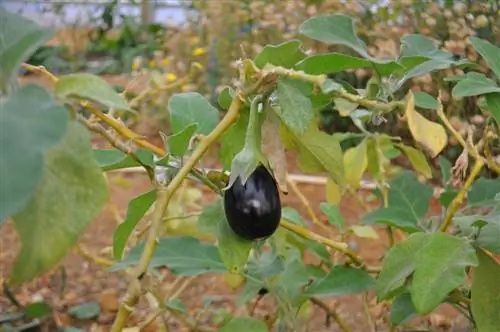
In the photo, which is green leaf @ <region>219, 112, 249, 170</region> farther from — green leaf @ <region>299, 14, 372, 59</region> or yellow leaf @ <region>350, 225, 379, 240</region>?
yellow leaf @ <region>350, 225, 379, 240</region>

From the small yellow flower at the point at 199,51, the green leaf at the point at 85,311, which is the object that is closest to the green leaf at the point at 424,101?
the green leaf at the point at 85,311

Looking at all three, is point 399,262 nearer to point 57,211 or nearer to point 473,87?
point 473,87

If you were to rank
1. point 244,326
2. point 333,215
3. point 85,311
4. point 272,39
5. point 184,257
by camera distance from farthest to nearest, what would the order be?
point 272,39 → point 85,311 → point 333,215 → point 184,257 → point 244,326

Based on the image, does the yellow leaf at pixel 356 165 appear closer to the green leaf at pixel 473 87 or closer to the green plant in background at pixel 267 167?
the green plant in background at pixel 267 167

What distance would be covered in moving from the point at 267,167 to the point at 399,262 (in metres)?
0.21

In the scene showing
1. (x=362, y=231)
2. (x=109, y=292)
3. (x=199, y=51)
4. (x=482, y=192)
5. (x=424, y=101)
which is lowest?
(x=199, y=51)

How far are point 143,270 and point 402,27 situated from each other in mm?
2459

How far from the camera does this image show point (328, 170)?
0.70 metres

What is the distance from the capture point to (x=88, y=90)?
50 centimetres

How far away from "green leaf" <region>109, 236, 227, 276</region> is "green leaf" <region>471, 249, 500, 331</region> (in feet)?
0.89

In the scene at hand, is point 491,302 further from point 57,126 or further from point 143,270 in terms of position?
point 57,126

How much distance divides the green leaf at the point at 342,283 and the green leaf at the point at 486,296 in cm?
13

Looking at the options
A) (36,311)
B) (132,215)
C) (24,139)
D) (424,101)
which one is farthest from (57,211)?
(36,311)

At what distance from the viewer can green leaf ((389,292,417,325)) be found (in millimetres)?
860
